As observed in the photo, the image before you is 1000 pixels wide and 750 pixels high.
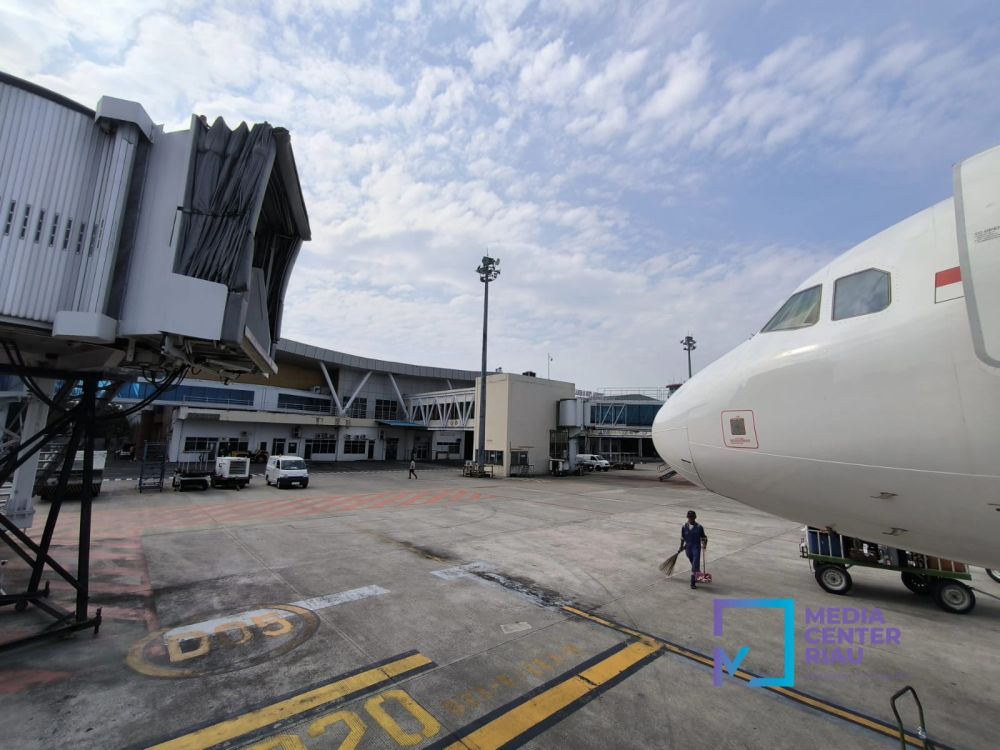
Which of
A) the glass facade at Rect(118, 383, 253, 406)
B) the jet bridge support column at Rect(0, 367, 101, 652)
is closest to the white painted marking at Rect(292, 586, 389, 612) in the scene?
the jet bridge support column at Rect(0, 367, 101, 652)

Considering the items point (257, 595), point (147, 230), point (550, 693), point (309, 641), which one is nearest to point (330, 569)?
point (257, 595)

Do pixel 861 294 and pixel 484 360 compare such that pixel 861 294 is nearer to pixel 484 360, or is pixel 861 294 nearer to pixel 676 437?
pixel 676 437

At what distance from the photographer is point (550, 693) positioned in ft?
17.5

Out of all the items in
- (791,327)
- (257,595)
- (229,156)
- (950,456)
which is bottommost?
(257,595)

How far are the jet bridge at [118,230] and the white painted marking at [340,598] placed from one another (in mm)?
3053

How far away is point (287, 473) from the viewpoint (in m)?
26.7

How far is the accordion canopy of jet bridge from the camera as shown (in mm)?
5367

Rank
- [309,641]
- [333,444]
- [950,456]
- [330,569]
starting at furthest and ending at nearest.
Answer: [333,444], [330,569], [309,641], [950,456]

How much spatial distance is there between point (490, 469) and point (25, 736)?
115ft

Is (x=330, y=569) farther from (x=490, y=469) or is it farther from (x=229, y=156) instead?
(x=490, y=469)

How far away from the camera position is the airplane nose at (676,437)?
491 cm

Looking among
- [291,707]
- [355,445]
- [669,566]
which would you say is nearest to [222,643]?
[291,707]

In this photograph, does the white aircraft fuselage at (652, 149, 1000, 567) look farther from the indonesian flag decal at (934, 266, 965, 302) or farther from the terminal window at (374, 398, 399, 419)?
the terminal window at (374, 398, 399, 419)

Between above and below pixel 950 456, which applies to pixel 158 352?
above
